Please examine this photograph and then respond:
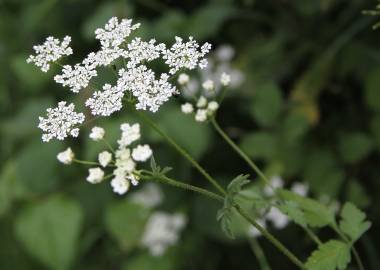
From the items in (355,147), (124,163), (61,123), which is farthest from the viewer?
(355,147)

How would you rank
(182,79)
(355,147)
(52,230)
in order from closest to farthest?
(182,79)
(355,147)
(52,230)

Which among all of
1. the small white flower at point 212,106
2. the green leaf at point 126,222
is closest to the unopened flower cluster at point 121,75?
the small white flower at point 212,106

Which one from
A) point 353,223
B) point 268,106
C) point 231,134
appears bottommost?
point 231,134

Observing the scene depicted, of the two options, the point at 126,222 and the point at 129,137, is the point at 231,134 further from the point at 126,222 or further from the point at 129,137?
the point at 129,137

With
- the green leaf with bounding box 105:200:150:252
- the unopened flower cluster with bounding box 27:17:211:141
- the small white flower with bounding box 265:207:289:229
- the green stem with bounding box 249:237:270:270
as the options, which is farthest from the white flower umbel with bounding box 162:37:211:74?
the green leaf with bounding box 105:200:150:252

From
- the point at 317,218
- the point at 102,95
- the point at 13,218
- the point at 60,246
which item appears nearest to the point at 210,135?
the point at 60,246

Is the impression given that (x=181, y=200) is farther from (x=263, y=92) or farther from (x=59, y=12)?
(x=59, y=12)

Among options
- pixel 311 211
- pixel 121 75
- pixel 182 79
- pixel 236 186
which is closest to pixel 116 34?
pixel 121 75

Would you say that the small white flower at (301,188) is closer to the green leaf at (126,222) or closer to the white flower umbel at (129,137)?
the green leaf at (126,222)
